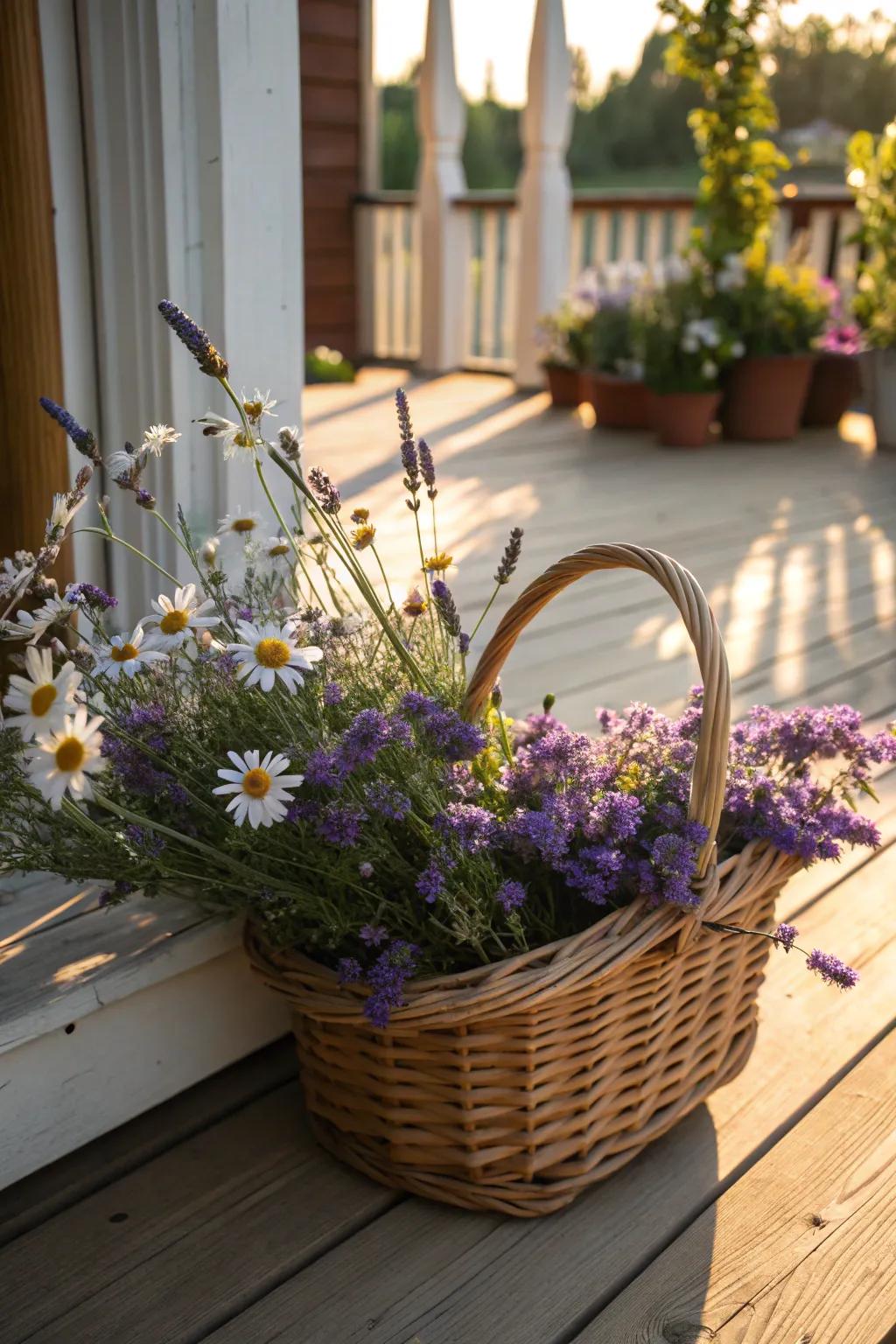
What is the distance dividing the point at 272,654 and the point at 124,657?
15 cm

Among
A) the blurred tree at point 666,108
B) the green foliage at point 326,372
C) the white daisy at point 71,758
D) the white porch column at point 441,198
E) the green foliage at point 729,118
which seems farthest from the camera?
the blurred tree at point 666,108

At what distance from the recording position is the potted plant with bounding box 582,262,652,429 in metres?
4.59

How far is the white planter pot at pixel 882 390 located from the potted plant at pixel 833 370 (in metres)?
0.08

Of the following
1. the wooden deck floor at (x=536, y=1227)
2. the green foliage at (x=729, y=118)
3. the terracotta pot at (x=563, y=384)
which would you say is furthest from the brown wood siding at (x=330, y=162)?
the wooden deck floor at (x=536, y=1227)

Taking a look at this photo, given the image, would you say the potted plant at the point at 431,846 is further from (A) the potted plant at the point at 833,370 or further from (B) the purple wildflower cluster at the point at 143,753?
(A) the potted plant at the point at 833,370

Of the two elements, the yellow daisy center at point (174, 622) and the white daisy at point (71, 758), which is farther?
the yellow daisy center at point (174, 622)

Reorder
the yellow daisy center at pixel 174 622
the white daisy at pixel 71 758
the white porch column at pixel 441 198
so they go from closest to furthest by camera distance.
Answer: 1. the white daisy at pixel 71 758
2. the yellow daisy center at pixel 174 622
3. the white porch column at pixel 441 198

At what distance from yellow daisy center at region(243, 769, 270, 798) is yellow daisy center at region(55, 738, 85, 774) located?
0.16 meters

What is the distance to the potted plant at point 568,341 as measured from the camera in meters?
4.80

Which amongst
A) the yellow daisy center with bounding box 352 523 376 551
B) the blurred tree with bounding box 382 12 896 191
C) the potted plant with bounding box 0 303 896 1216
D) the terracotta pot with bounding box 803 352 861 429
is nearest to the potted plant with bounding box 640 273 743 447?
the terracotta pot with bounding box 803 352 861 429

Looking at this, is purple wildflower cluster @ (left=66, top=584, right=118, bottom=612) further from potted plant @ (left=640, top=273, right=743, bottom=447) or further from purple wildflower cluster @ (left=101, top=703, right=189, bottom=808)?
potted plant @ (left=640, top=273, right=743, bottom=447)

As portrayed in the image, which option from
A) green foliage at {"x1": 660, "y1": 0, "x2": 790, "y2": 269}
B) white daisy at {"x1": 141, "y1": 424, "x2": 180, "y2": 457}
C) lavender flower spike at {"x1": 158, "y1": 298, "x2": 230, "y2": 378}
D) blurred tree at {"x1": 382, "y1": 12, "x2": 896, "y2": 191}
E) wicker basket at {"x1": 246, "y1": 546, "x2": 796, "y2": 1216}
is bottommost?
wicker basket at {"x1": 246, "y1": 546, "x2": 796, "y2": 1216}

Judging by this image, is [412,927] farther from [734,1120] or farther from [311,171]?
[311,171]

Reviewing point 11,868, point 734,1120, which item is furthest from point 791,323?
point 11,868
